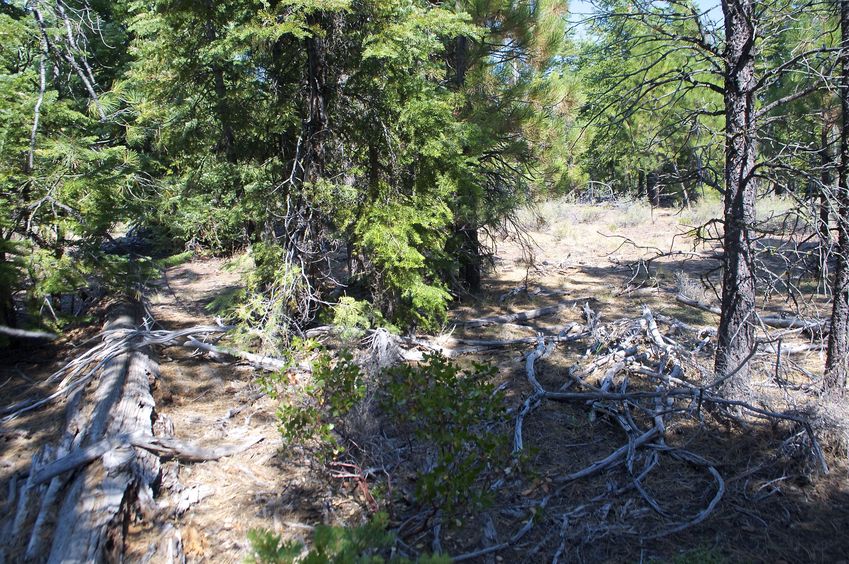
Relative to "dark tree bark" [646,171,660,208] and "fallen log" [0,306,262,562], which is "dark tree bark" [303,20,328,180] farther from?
"dark tree bark" [646,171,660,208]

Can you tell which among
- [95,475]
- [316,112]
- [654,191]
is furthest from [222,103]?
[654,191]

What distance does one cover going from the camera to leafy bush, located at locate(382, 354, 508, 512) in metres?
3.35

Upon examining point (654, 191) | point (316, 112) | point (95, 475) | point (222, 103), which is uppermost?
point (222, 103)

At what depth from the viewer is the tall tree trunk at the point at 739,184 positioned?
180 inches

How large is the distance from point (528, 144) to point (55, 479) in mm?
7148

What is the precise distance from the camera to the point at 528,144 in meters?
8.70

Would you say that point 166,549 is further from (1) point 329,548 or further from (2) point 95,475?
(1) point 329,548

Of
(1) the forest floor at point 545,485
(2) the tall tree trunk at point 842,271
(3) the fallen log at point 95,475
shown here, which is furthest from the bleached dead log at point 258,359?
(2) the tall tree trunk at point 842,271

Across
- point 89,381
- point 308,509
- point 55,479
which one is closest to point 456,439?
point 308,509

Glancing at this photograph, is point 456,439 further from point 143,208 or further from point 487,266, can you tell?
point 487,266

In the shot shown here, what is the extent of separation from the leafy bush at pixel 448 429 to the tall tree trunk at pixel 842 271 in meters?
3.00

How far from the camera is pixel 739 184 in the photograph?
182 inches

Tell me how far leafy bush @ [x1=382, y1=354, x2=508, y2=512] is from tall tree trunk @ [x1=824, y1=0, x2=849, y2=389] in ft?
9.85

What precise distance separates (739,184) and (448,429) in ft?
10.0
